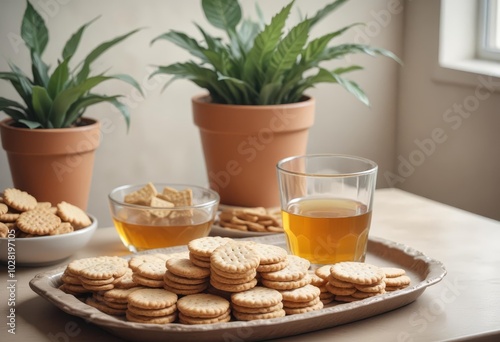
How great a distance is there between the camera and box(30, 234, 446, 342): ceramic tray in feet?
3.20

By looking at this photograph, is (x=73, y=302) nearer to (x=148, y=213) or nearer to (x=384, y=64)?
(x=148, y=213)

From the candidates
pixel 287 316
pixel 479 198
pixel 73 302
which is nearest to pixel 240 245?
pixel 287 316

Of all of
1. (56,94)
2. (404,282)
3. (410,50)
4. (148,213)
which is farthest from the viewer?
(410,50)

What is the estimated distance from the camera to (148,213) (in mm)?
1396

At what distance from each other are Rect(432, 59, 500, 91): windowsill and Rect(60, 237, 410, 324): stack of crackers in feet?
3.71

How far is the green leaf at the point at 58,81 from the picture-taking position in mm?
1524

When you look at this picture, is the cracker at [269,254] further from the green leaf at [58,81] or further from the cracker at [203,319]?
the green leaf at [58,81]

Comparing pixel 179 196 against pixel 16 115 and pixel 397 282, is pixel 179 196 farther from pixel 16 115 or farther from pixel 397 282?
pixel 397 282

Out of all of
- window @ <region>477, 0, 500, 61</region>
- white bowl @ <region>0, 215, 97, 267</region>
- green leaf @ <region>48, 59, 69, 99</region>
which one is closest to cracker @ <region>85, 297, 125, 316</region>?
white bowl @ <region>0, 215, 97, 267</region>

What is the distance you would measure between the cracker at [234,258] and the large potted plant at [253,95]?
57cm

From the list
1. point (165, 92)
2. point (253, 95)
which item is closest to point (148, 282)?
point (253, 95)

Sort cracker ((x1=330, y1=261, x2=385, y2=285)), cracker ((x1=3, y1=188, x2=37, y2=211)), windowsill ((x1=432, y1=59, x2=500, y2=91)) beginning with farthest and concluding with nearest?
windowsill ((x1=432, y1=59, x2=500, y2=91))
cracker ((x1=3, y1=188, x2=37, y2=211))
cracker ((x1=330, y1=261, x2=385, y2=285))

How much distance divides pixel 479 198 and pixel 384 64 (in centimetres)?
54

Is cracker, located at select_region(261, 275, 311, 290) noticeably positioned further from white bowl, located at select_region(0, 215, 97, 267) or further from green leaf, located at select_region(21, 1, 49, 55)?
green leaf, located at select_region(21, 1, 49, 55)
